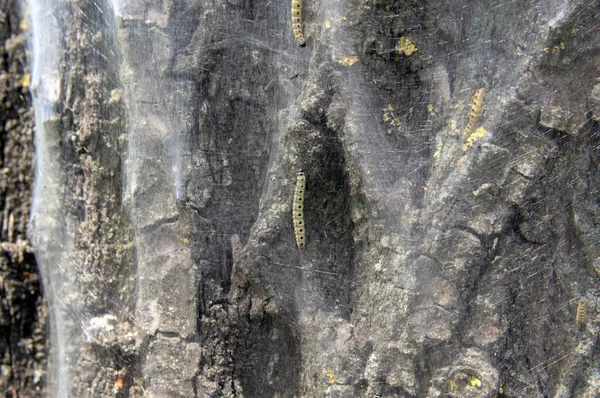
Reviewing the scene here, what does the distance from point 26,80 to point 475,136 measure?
7.02 feet

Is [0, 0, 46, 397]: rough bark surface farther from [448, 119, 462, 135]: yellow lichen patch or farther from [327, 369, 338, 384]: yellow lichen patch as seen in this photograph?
[448, 119, 462, 135]: yellow lichen patch

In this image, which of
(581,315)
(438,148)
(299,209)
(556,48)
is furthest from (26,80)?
(581,315)

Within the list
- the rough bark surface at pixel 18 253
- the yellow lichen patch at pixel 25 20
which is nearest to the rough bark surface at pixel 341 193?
the yellow lichen patch at pixel 25 20

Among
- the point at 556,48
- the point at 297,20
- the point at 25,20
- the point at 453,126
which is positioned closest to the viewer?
the point at 556,48

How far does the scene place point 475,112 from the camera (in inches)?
66.7

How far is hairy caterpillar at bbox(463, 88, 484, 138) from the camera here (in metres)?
1.70

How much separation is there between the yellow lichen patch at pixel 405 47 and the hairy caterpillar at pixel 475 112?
279 millimetres

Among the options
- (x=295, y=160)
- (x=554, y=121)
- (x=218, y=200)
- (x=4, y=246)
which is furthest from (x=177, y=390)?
(x=554, y=121)

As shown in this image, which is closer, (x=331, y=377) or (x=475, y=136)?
(x=475, y=136)

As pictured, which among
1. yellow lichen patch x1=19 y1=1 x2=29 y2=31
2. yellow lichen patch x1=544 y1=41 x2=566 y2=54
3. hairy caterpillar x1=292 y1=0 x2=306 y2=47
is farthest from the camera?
yellow lichen patch x1=19 y1=1 x2=29 y2=31

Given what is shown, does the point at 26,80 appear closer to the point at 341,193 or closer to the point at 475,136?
the point at 341,193

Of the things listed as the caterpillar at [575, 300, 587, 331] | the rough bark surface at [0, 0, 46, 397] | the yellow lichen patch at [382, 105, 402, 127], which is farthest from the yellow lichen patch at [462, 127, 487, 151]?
the rough bark surface at [0, 0, 46, 397]

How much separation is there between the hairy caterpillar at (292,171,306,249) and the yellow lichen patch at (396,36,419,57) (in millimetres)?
574

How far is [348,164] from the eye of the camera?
1.82 m
